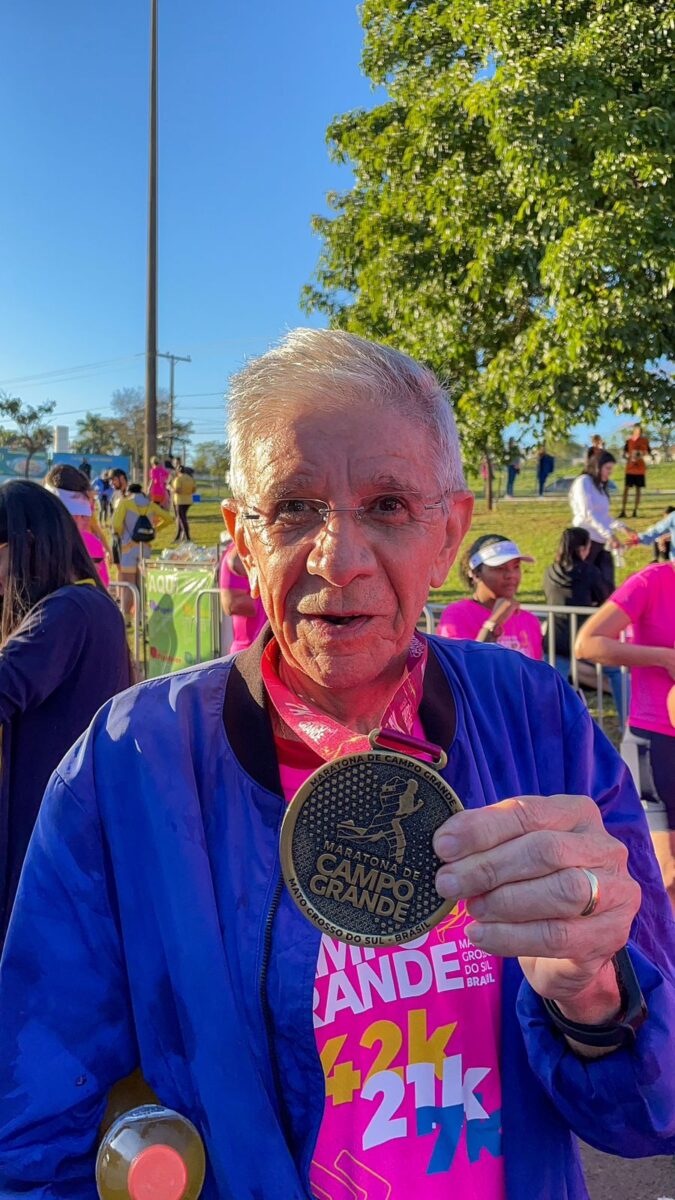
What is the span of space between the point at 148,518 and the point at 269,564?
36.9ft

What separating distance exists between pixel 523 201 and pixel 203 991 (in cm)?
1011

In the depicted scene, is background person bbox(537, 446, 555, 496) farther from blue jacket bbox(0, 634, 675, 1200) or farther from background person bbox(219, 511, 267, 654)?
blue jacket bbox(0, 634, 675, 1200)

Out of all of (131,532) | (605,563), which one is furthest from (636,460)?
(131,532)

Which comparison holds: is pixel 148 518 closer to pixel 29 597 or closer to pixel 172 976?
pixel 29 597

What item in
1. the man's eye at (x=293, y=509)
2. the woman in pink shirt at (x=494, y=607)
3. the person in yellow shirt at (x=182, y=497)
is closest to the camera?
the man's eye at (x=293, y=509)

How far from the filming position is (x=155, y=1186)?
1.15m

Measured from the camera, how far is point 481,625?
16.1ft

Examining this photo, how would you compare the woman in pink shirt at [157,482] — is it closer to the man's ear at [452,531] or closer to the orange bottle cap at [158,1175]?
the man's ear at [452,531]

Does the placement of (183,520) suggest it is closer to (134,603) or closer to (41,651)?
(134,603)

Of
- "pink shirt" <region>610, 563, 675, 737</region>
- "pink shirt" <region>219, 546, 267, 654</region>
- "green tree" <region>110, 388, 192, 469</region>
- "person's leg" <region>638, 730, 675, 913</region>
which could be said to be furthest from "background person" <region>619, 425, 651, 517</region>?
"green tree" <region>110, 388, 192, 469</region>

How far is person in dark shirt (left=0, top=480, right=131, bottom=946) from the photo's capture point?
285cm

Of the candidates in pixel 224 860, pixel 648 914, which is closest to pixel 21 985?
pixel 224 860

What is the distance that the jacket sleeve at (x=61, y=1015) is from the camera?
1220 millimetres

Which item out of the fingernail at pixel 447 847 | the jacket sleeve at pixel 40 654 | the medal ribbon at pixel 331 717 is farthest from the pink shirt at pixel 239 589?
the fingernail at pixel 447 847
